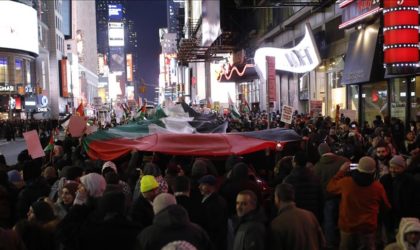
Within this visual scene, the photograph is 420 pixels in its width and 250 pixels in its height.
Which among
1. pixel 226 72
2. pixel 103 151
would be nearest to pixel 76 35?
pixel 226 72

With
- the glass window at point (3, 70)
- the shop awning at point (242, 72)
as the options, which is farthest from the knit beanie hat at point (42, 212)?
the glass window at point (3, 70)

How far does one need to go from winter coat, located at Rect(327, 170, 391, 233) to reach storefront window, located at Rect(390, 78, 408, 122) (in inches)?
524

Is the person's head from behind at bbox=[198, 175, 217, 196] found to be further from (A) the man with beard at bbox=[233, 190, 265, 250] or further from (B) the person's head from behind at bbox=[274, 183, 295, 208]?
(B) the person's head from behind at bbox=[274, 183, 295, 208]

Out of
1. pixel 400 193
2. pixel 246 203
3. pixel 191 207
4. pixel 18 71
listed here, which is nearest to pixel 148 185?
pixel 191 207

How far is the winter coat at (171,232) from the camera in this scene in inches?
175

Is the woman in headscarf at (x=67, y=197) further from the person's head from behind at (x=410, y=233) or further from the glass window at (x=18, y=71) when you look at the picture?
the glass window at (x=18, y=71)

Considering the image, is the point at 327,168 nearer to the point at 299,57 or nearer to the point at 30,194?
the point at 30,194

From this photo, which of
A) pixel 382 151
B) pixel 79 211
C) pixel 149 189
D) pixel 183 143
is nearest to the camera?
pixel 79 211

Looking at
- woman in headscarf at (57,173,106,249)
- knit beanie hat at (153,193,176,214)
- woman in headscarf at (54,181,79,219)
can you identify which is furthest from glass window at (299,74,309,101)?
knit beanie hat at (153,193,176,214)

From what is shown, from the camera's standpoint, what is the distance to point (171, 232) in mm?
4469

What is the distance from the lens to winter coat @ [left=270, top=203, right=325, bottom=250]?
197 inches

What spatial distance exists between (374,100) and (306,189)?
16059mm

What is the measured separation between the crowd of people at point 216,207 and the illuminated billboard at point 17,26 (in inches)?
2448

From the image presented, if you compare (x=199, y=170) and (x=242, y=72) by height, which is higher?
(x=242, y=72)
